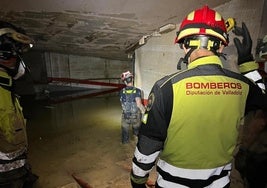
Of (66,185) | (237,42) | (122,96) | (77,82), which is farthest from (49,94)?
(237,42)

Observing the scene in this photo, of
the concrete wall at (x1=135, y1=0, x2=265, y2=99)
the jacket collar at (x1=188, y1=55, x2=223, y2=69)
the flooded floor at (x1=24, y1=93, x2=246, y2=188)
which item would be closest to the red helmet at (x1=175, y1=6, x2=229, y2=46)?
the jacket collar at (x1=188, y1=55, x2=223, y2=69)

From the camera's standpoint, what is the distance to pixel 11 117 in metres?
1.66

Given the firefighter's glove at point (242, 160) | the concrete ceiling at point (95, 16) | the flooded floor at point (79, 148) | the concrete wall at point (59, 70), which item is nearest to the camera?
the firefighter's glove at point (242, 160)

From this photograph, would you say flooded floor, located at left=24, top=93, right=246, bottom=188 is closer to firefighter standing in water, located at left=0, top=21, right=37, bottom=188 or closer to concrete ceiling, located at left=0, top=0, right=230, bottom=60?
firefighter standing in water, located at left=0, top=21, right=37, bottom=188

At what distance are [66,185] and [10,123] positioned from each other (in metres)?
1.71

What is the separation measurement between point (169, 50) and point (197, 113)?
233 cm

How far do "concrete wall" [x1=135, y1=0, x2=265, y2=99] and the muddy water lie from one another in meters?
1.37

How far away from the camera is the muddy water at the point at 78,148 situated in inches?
127

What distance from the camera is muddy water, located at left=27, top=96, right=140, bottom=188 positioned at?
323 centimetres

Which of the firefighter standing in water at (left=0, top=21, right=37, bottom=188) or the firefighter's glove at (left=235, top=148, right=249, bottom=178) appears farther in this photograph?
the firefighter's glove at (left=235, top=148, right=249, bottom=178)

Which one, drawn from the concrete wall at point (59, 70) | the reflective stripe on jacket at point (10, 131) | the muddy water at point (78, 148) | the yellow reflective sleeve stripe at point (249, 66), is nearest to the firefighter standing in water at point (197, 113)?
the yellow reflective sleeve stripe at point (249, 66)

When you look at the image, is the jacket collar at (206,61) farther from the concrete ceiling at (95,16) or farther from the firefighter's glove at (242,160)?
the concrete ceiling at (95,16)

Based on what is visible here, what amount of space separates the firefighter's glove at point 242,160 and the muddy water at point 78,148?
1.54 metres

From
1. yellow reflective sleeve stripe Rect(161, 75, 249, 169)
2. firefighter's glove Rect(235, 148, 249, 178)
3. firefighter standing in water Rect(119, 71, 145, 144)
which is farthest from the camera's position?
firefighter standing in water Rect(119, 71, 145, 144)
